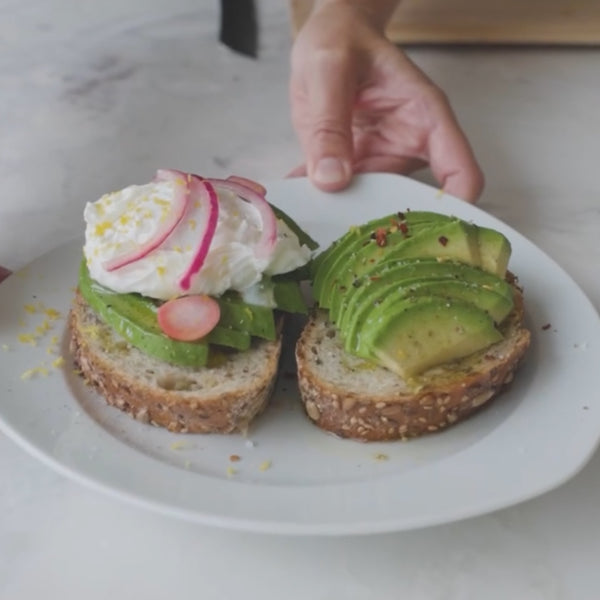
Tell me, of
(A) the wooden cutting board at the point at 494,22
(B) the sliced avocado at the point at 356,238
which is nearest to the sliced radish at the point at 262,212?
(B) the sliced avocado at the point at 356,238

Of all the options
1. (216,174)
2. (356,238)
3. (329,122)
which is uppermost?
(356,238)

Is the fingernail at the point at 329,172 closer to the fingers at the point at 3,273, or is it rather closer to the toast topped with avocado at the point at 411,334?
the toast topped with avocado at the point at 411,334

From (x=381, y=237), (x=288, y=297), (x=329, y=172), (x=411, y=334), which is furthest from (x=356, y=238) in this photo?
(x=329, y=172)

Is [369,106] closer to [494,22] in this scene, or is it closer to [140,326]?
[494,22]

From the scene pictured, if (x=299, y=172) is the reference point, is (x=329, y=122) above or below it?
above

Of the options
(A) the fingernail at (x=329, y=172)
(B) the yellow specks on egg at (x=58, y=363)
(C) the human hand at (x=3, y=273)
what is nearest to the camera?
(B) the yellow specks on egg at (x=58, y=363)
